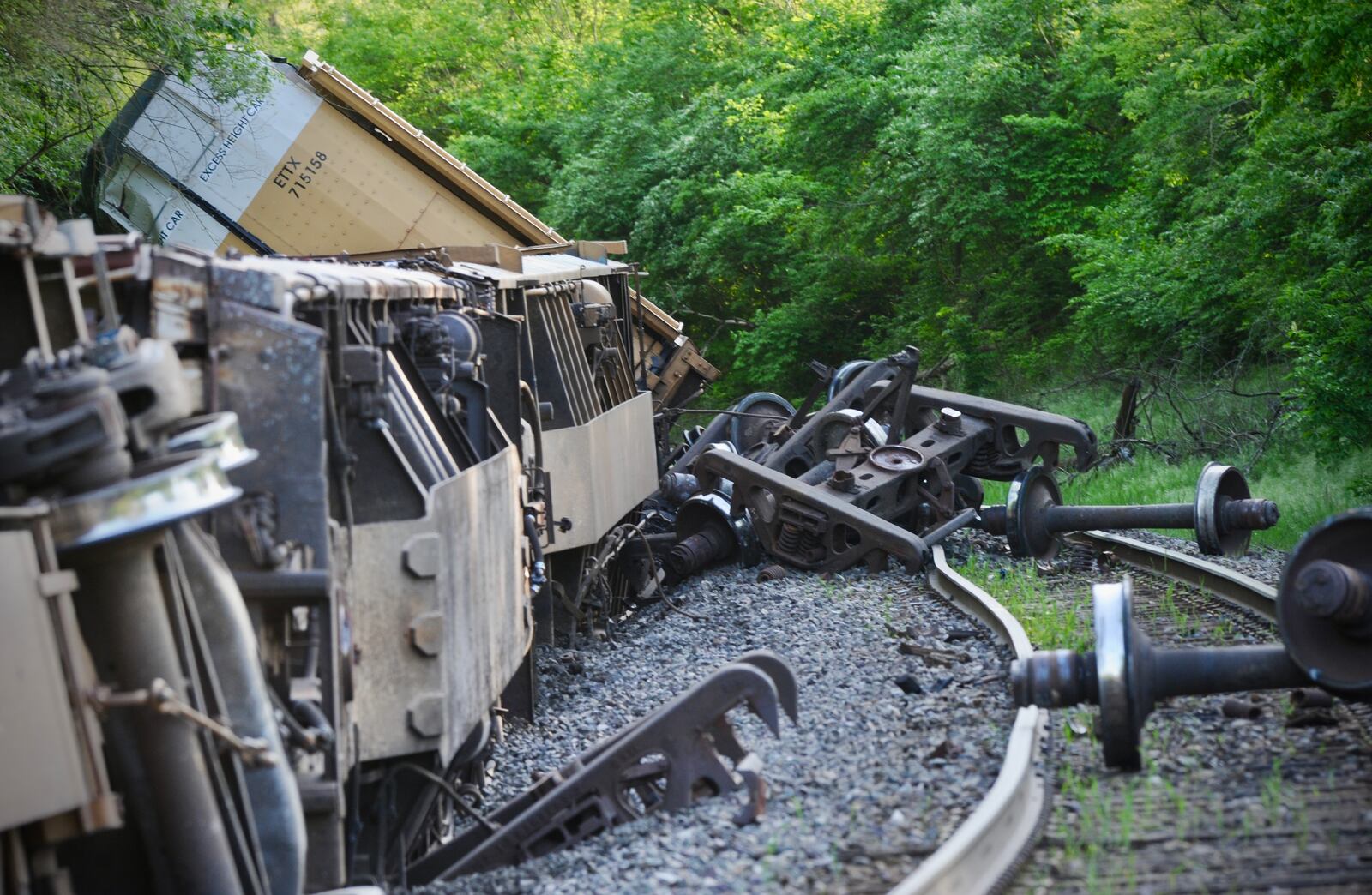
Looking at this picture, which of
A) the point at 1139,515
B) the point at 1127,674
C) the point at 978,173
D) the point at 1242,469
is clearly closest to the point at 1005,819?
the point at 1127,674

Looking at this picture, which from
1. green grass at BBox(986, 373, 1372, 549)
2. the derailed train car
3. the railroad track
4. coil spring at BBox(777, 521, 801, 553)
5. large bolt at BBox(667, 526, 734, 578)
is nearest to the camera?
the derailed train car

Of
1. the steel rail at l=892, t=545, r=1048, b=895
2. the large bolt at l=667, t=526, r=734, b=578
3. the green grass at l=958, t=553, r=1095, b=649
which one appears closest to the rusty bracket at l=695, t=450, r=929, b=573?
the large bolt at l=667, t=526, r=734, b=578

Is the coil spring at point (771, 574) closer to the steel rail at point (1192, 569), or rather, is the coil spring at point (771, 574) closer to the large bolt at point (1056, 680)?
the steel rail at point (1192, 569)

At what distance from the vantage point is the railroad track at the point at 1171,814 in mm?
4820

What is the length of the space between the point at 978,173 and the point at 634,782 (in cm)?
1975

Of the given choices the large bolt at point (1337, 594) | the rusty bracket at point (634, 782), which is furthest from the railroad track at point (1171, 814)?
the rusty bracket at point (634, 782)

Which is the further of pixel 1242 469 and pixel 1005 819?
pixel 1242 469

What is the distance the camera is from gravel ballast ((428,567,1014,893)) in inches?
207

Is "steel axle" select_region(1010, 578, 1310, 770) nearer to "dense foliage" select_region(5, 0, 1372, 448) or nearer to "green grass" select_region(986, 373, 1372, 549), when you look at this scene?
"green grass" select_region(986, 373, 1372, 549)

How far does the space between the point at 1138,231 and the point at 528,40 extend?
28517 mm

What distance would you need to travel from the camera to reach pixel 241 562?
4.64m

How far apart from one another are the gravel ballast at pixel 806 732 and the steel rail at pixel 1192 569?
1.71m

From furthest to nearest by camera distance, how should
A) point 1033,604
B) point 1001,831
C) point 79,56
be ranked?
point 79,56 → point 1033,604 → point 1001,831

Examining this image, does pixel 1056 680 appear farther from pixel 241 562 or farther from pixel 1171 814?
pixel 241 562
